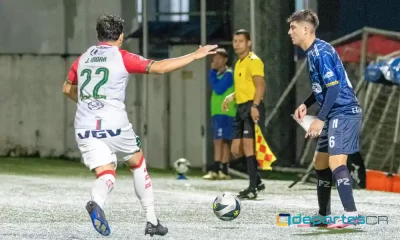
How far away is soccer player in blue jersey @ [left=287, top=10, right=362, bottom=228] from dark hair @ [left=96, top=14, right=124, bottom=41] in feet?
4.99

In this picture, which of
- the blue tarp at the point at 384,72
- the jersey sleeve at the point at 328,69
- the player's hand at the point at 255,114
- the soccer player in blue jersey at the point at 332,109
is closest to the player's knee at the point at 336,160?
the soccer player in blue jersey at the point at 332,109

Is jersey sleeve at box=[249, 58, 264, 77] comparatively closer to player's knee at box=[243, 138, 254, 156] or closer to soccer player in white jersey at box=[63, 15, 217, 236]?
player's knee at box=[243, 138, 254, 156]

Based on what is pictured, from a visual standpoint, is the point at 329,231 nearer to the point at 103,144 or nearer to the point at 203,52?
the point at 203,52

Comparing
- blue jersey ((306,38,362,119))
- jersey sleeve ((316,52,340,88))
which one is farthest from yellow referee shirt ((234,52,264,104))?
jersey sleeve ((316,52,340,88))

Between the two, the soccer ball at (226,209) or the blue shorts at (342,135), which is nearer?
the blue shorts at (342,135)

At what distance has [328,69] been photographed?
8.91m

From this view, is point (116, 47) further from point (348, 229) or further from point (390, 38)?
point (390, 38)

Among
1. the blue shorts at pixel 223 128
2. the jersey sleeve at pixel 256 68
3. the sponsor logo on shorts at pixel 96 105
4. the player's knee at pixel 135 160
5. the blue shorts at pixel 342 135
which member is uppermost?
the sponsor logo on shorts at pixel 96 105

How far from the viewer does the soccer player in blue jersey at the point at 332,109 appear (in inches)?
351

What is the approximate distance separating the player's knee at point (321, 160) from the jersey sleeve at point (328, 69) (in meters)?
0.73

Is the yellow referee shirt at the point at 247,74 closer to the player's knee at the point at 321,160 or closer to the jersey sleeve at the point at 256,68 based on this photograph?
the jersey sleeve at the point at 256,68

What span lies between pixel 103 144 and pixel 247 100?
4605mm

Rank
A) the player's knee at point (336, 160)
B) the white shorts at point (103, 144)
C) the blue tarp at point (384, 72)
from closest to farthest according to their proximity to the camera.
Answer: the white shorts at point (103, 144) < the player's knee at point (336, 160) < the blue tarp at point (384, 72)

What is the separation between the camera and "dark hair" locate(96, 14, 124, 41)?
27.9 feet
